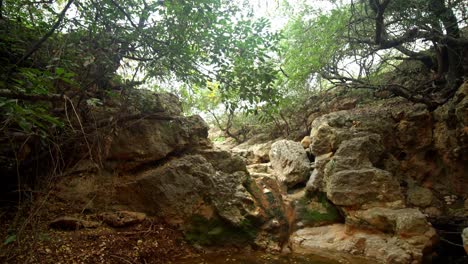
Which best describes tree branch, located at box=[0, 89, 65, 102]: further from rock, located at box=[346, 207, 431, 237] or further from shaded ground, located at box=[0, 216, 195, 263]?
rock, located at box=[346, 207, 431, 237]

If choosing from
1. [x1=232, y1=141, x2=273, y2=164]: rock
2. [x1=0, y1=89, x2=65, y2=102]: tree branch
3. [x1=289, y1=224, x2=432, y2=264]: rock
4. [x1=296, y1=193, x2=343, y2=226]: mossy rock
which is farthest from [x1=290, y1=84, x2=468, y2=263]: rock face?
[x1=0, y1=89, x2=65, y2=102]: tree branch

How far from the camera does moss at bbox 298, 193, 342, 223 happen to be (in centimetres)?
723

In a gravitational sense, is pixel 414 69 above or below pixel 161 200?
above

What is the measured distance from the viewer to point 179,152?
7156 mm

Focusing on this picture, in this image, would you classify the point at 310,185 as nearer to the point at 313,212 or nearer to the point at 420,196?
the point at 313,212

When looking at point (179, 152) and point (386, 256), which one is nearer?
point (386, 256)

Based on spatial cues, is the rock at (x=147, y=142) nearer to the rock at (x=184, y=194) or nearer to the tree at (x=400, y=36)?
the rock at (x=184, y=194)

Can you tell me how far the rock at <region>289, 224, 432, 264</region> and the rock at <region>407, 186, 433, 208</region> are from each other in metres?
3.05

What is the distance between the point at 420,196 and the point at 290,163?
13.0ft

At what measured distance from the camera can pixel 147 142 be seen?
6.52 m

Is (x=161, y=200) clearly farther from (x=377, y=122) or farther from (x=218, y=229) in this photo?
(x=377, y=122)

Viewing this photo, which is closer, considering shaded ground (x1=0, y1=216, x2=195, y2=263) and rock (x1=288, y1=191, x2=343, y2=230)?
shaded ground (x1=0, y1=216, x2=195, y2=263)

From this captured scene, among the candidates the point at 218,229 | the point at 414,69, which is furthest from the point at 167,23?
the point at 414,69

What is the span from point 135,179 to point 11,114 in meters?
4.10
